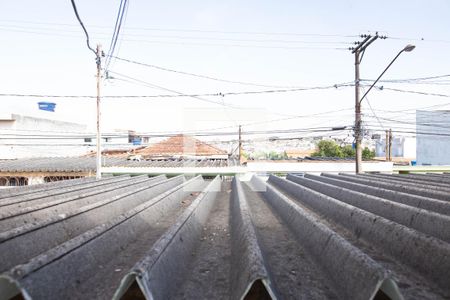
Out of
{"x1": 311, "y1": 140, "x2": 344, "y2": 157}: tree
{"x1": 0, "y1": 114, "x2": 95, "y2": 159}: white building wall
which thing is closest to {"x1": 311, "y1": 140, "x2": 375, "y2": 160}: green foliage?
{"x1": 311, "y1": 140, "x2": 344, "y2": 157}: tree

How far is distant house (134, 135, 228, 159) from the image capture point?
31.8 metres

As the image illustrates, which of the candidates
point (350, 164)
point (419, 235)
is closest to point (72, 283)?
point (419, 235)

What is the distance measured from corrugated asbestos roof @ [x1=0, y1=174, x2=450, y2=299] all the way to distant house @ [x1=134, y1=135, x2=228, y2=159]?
91.8 ft

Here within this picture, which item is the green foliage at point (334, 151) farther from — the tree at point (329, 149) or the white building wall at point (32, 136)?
the white building wall at point (32, 136)

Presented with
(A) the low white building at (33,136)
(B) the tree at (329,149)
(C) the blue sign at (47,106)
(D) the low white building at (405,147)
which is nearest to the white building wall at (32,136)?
(A) the low white building at (33,136)

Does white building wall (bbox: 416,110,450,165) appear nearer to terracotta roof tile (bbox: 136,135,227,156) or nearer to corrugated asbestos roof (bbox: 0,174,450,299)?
terracotta roof tile (bbox: 136,135,227,156)

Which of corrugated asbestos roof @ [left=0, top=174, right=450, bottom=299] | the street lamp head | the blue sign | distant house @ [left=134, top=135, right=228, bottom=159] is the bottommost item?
corrugated asbestos roof @ [left=0, top=174, right=450, bottom=299]

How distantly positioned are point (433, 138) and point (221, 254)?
50.4 meters

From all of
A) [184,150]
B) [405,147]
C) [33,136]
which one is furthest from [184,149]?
[405,147]

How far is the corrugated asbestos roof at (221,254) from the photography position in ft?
4.86

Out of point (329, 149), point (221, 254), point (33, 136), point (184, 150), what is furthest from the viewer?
point (329, 149)

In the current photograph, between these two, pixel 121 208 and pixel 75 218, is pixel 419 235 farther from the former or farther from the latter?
pixel 121 208

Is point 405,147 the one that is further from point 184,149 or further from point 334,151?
point 184,149

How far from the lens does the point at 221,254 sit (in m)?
2.39
